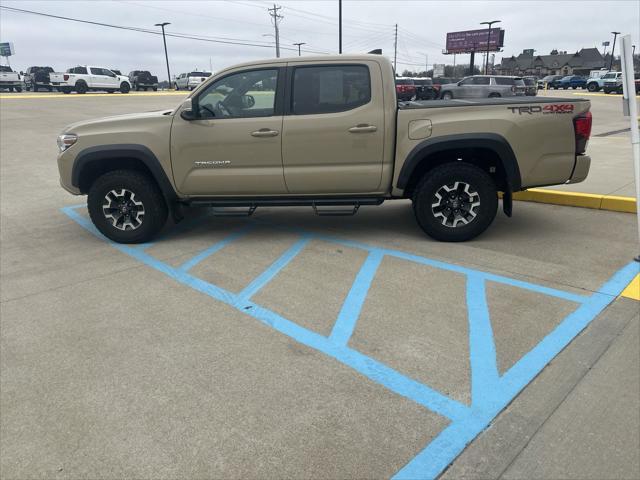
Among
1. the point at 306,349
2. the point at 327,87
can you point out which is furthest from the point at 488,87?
the point at 306,349

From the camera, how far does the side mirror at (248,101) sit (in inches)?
206

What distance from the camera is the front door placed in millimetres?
5152

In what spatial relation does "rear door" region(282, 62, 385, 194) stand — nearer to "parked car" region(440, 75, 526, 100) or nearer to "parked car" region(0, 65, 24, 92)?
"parked car" region(440, 75, 526, 100)

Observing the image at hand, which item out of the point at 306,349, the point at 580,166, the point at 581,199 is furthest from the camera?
the point at 581,199

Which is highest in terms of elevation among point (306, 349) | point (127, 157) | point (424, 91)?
point (424, 91)

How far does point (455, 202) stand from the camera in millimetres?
5211

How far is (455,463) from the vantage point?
232 centimetres

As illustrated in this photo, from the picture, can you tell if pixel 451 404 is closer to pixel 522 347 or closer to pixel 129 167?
pixel 522 347

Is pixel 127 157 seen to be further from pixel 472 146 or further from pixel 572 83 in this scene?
pixel 572 83

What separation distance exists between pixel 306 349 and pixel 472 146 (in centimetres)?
285

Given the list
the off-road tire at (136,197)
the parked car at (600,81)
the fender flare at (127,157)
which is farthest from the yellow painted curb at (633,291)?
the parked car at (600,81)

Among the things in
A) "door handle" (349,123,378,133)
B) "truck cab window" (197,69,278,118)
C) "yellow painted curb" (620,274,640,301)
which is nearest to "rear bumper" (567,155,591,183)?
"yellow painted curb" (620,274,640,301)

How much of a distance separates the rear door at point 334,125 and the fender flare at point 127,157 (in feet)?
4.58

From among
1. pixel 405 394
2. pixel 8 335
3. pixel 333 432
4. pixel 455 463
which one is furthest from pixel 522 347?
pixel 8 335
